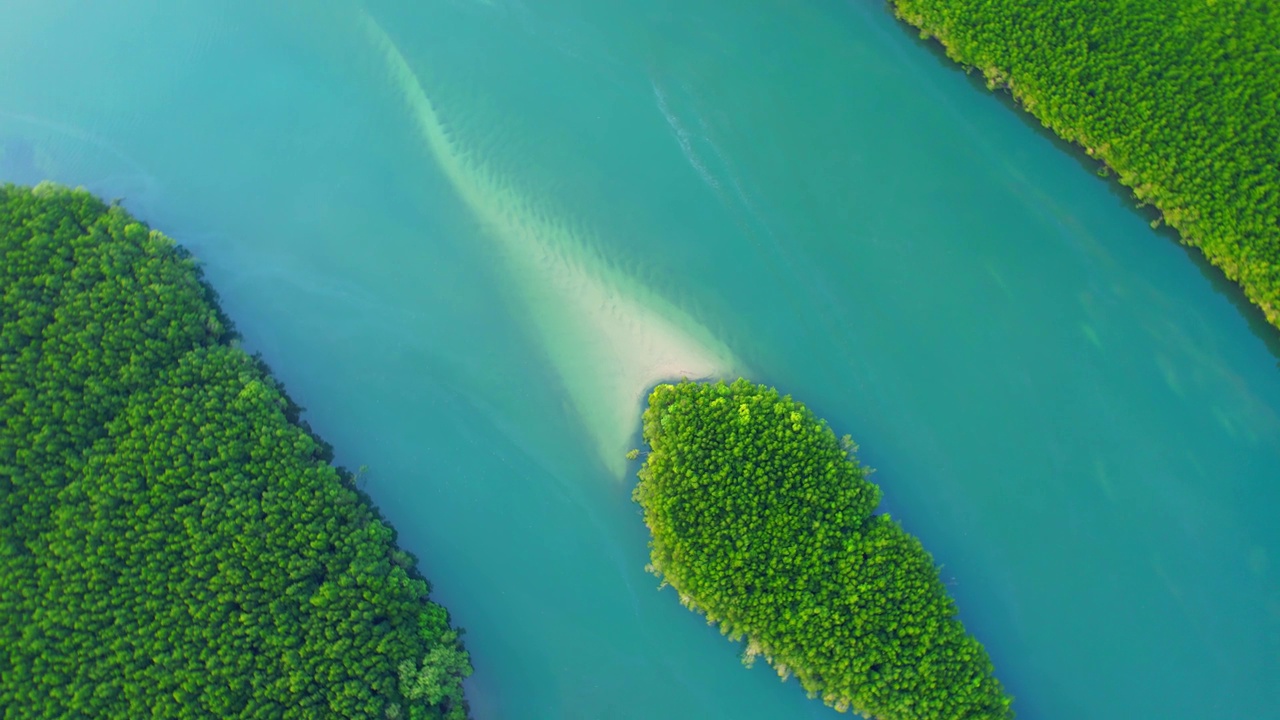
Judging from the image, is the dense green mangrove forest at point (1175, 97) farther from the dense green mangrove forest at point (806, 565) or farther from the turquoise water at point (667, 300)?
the dense green mangrove forest at point (806, 565)

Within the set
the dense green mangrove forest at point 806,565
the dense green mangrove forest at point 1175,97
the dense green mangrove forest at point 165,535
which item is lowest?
the dense green mangrove forest at point 165,535

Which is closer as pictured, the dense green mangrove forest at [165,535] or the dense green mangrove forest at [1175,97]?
the dense green mangrove forest at [165,535]

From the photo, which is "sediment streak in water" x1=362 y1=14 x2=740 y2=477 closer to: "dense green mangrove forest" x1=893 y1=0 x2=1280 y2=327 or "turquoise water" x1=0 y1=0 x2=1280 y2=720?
"turquoise water" x1=0 y1=0 x2=1280 y2=720

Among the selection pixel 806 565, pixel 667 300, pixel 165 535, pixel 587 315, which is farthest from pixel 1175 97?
pixel 165 535

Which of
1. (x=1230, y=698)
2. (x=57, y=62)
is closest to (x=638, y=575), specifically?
→ (x=1230, y=698)

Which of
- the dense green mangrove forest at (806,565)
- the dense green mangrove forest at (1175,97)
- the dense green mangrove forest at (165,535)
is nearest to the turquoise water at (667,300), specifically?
the dense green mangrove forest at (1175,97)

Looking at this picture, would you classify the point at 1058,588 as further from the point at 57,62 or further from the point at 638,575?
the point at 57,62
